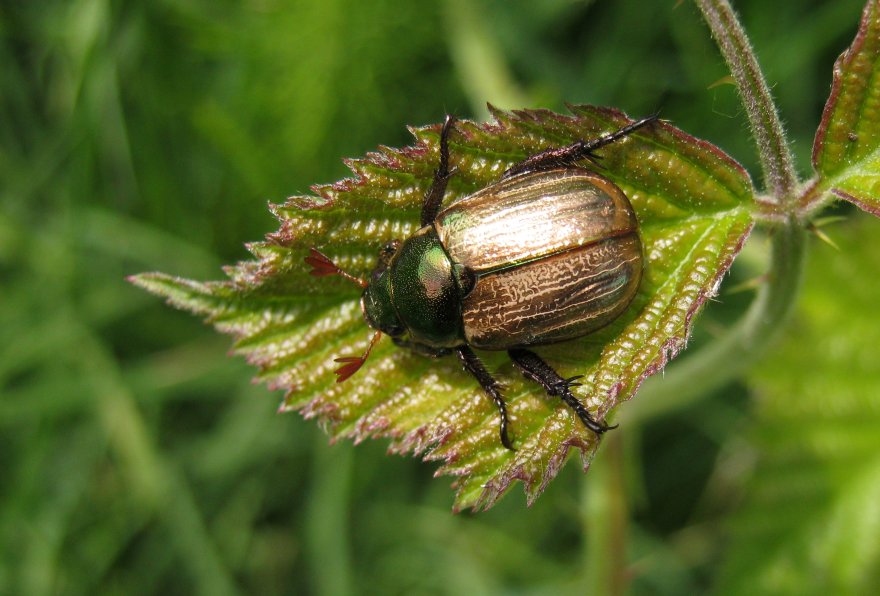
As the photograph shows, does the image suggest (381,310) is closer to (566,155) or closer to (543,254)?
(543,254)

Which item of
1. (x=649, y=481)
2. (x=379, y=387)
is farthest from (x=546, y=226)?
(x=649, y=481)

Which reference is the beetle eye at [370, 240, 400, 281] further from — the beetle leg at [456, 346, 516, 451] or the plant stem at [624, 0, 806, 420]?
the plant stem at [624, 0, 806, 420]

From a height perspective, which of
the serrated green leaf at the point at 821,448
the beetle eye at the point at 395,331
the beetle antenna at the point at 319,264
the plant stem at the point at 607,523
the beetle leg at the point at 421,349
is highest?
the beetle antenna at the point at 319,264

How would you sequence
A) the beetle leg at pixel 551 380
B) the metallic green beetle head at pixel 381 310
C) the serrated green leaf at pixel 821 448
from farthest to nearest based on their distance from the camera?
1. the serrated green leaf at pixel 821 448
2. the metallic green beetle head at pixel 381 310
3. the beetle leg at pixel 551 380

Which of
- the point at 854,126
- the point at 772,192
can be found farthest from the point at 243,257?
the point at 854,126

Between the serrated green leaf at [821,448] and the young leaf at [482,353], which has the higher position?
the young leaf at [482,353]

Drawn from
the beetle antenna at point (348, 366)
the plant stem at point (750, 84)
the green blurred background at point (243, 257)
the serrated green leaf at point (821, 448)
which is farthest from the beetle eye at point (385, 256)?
the serrated green leaf at point (821, 448)

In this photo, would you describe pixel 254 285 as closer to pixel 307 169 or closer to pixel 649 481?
pixel 307 169

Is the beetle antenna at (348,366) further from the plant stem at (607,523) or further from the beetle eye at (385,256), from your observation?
the plant stem at (607,523)
